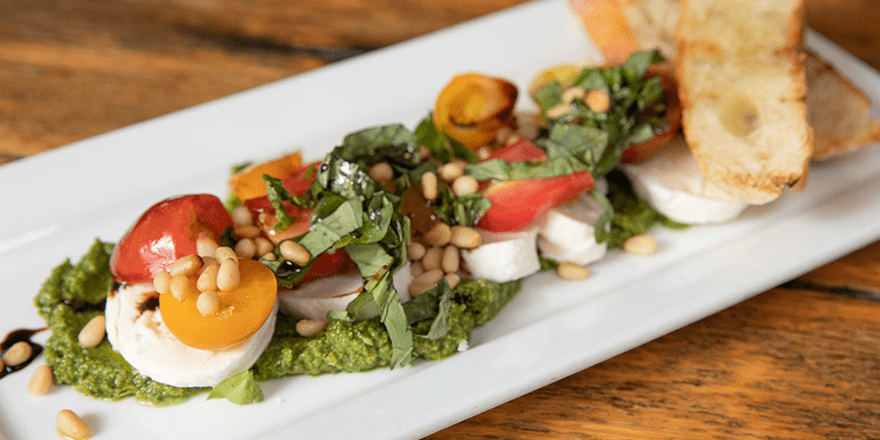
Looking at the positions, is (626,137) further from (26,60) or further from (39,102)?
(26,60)

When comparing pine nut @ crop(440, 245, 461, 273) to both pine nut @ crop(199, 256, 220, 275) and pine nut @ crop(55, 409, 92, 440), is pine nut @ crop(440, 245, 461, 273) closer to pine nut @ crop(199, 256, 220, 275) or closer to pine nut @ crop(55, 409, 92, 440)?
pine nut @ crop(199, 256, 220, 275)

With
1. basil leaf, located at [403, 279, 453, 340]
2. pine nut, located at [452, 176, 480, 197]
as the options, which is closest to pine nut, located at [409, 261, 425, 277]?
basil leaf, located at [403, 279, 453, 340]

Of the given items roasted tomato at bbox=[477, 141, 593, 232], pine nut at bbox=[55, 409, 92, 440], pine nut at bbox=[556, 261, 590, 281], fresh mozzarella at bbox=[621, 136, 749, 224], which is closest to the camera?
pine nut at bbox=[55, 409, 92, 440]

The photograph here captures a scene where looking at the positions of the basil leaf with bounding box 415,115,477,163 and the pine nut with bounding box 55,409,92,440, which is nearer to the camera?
the pine nut with bounding box 55,409,92,440

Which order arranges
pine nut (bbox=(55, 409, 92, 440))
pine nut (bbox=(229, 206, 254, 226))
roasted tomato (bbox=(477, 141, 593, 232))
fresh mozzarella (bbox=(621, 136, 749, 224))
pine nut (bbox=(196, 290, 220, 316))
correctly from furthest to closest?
1. fresh mozzarella (bbox=(621, 136, 749, 224))
2. roasted tomato (bbox=(477, 141, 593, 232))
3. pine nut (bbox=(229, 206, 254, 226))
4. pine nut (bbox=(55, 409, 92, 440))
5. pine nut (bbox=(196, 290, 220, 316))

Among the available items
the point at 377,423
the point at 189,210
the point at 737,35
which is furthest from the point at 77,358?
the point at 737,35

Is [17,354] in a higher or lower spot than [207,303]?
lower

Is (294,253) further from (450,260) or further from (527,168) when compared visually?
(527,168)

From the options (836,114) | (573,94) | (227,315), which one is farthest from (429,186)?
(836,114)
